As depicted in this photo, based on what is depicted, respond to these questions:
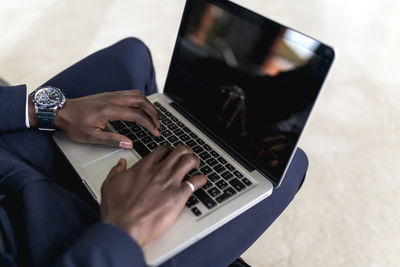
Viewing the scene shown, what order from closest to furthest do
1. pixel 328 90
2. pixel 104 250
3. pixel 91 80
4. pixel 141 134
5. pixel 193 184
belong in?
pixel 104 250, pixel 193 184, pixel 141 134, pixel 91 80, pixel 328 90

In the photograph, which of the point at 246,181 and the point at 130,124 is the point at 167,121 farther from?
the point at 246,181

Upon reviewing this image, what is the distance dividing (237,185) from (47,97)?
1.75 ft

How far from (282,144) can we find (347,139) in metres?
1.12

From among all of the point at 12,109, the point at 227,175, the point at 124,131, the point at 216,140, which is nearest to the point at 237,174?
the point at 227,175

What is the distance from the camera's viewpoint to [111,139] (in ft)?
2.59

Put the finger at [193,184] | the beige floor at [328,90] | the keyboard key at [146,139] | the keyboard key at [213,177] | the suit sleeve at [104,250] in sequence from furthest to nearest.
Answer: the beige floor at [328,90] → the keyboard key at [146,139] → the keyboard key at [213,177] → the finger at [193,184] → the suit sleeve at [104,250]

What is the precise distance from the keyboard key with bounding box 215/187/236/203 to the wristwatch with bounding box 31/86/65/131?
1.53 ft

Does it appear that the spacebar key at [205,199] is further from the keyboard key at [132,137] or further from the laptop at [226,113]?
the keyboard key at [132,137]

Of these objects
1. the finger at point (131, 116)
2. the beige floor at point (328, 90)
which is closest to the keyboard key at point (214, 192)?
the finger at point (131, 116)

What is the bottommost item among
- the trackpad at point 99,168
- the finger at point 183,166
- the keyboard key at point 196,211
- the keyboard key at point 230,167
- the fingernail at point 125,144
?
the trackpad at point 99,168

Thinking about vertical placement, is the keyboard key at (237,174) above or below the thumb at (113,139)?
above

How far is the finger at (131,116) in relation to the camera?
2.65 feet

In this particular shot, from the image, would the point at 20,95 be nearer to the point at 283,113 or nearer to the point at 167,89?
the point at 167,89

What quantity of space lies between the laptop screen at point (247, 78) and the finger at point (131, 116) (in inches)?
5.8
